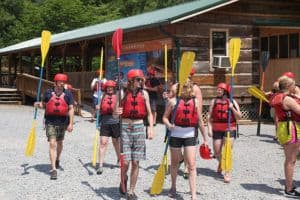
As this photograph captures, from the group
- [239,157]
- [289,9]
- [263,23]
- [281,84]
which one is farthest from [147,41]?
[281,84]

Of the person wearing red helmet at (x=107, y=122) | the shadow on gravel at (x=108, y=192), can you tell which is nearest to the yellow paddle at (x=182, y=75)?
the shadow on gravel at (x=108, y=192)

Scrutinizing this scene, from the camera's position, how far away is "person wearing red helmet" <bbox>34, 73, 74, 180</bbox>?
26.1 feet

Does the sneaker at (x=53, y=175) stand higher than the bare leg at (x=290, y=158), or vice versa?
the bare leg at (x=290, y=158)

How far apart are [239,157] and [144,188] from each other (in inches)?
139

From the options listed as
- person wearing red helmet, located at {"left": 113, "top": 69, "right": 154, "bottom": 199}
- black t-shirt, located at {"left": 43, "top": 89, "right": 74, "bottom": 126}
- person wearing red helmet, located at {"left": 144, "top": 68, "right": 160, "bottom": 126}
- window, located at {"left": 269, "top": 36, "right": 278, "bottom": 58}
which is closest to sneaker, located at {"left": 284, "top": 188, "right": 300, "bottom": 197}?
person wearing red helmet, located at {"left": 113, "top": 69, "right": 154, "bottom": 199}

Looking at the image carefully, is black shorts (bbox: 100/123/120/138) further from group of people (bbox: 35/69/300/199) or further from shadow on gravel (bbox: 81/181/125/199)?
shadow on gravel (bbox: 81/181/125/199)

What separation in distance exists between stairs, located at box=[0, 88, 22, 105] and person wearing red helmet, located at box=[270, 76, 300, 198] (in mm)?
20821

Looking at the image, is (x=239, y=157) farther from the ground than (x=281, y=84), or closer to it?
closer to it

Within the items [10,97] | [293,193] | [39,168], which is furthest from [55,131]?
[10,97]

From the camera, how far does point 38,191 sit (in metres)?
6.99

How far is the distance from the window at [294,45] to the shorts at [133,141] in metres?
12.7

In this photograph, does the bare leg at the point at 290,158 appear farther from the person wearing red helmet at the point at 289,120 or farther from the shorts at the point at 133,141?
the shorts at the point at 133,141

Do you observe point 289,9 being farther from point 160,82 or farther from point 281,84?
point 281,84

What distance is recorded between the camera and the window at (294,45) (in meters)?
18.0
